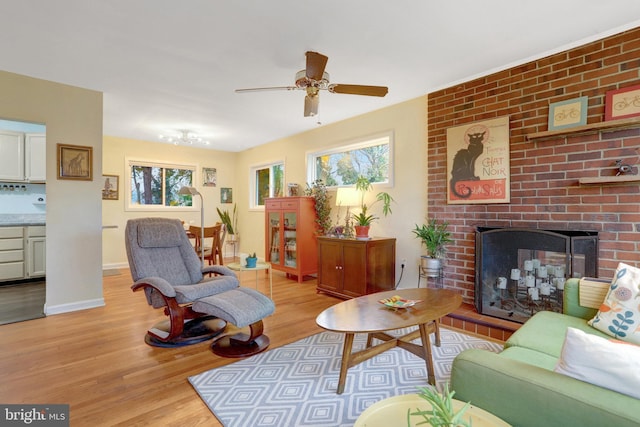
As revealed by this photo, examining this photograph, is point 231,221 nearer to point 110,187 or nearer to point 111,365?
point 110,187

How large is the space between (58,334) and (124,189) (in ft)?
12.0

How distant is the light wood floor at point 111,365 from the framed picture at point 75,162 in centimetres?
148

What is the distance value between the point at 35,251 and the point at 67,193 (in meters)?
2.01

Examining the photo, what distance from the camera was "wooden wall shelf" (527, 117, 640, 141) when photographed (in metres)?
2.26

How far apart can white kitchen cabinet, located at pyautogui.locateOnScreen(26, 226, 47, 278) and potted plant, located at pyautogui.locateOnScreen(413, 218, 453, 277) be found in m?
5.31

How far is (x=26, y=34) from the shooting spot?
94.7 inches

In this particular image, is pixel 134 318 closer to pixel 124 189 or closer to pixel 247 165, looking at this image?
pixel 124 189

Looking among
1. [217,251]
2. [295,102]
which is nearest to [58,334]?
[217,251]

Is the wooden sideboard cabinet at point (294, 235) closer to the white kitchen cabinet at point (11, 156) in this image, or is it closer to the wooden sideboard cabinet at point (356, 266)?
the wooden sideboard cabinet at point (356, 266)

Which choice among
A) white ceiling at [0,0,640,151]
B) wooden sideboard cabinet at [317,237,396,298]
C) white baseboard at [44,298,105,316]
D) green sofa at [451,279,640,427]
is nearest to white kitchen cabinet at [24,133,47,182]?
white ceiling at [0,0,640,151]

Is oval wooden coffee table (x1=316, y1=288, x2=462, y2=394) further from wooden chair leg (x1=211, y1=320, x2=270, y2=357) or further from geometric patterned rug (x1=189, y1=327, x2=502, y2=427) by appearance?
wooden chair leg (x1=211, y1=320, x2=270, y2=357)

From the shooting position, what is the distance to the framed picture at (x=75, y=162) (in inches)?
130

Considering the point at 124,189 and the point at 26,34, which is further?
the point at 124,189

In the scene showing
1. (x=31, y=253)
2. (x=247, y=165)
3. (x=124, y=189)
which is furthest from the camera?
(x=247, y=165)
